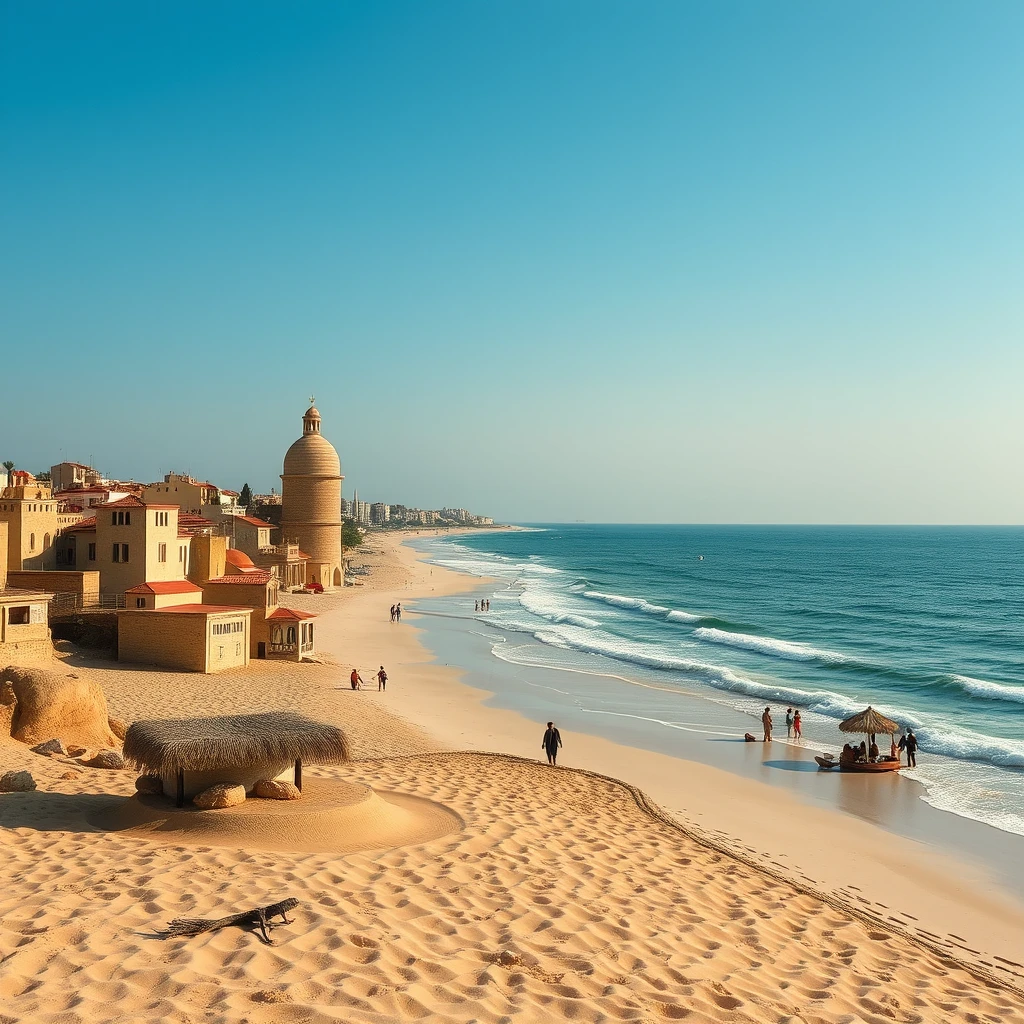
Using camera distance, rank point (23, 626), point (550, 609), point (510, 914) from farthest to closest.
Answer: point (550, 609)
point (23, 626)
point (510, 914)

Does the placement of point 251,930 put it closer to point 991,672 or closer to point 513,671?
point 513,671

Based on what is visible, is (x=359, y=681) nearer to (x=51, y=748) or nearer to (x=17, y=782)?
(x=51, y=748)

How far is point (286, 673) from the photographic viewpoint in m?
28.6

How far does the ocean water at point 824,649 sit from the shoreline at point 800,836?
3.23 m

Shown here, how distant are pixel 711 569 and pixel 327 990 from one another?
96830 mm

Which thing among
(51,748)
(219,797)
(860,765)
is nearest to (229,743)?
(219,797)

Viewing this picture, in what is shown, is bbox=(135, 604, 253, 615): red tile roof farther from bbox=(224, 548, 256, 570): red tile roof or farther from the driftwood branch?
the driftwood branch

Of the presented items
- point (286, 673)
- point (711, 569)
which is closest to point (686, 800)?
point (286, 673)

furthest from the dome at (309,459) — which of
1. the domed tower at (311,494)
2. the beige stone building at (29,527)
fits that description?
the beige stone building at (29,527)

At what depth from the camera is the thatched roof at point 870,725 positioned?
821 inches

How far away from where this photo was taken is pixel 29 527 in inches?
1304

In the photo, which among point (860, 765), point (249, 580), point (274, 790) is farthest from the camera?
point (249, 580)

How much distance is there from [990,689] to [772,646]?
11483 mm

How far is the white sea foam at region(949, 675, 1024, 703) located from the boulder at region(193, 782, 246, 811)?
89.4 ft
